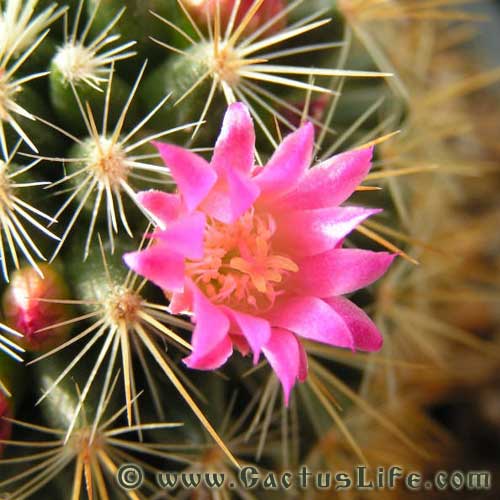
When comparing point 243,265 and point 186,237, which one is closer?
point 186,237

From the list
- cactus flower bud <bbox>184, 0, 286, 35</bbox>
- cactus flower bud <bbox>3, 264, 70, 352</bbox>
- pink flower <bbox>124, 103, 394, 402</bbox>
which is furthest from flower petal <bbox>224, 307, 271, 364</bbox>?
cactus flower bud <bbox>184, 0, 286, 35</bbox>

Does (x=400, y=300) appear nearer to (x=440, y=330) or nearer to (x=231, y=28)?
(x=440, y=330)

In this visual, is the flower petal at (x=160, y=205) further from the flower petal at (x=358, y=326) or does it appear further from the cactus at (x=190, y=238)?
the flower petal at (x=358, y=326)

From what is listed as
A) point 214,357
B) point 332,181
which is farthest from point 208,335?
point 332,181

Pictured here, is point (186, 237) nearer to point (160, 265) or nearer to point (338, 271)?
point (160, 265)

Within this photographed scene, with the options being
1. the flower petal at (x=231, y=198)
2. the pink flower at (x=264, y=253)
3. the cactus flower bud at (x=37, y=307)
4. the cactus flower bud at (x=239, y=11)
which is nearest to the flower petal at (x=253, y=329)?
the pink flower at (x=264, y=253)

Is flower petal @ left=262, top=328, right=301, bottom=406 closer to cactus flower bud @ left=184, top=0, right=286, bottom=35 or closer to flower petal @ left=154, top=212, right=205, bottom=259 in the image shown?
flower petal @ left=154, top=212, right=205, bottom=259
